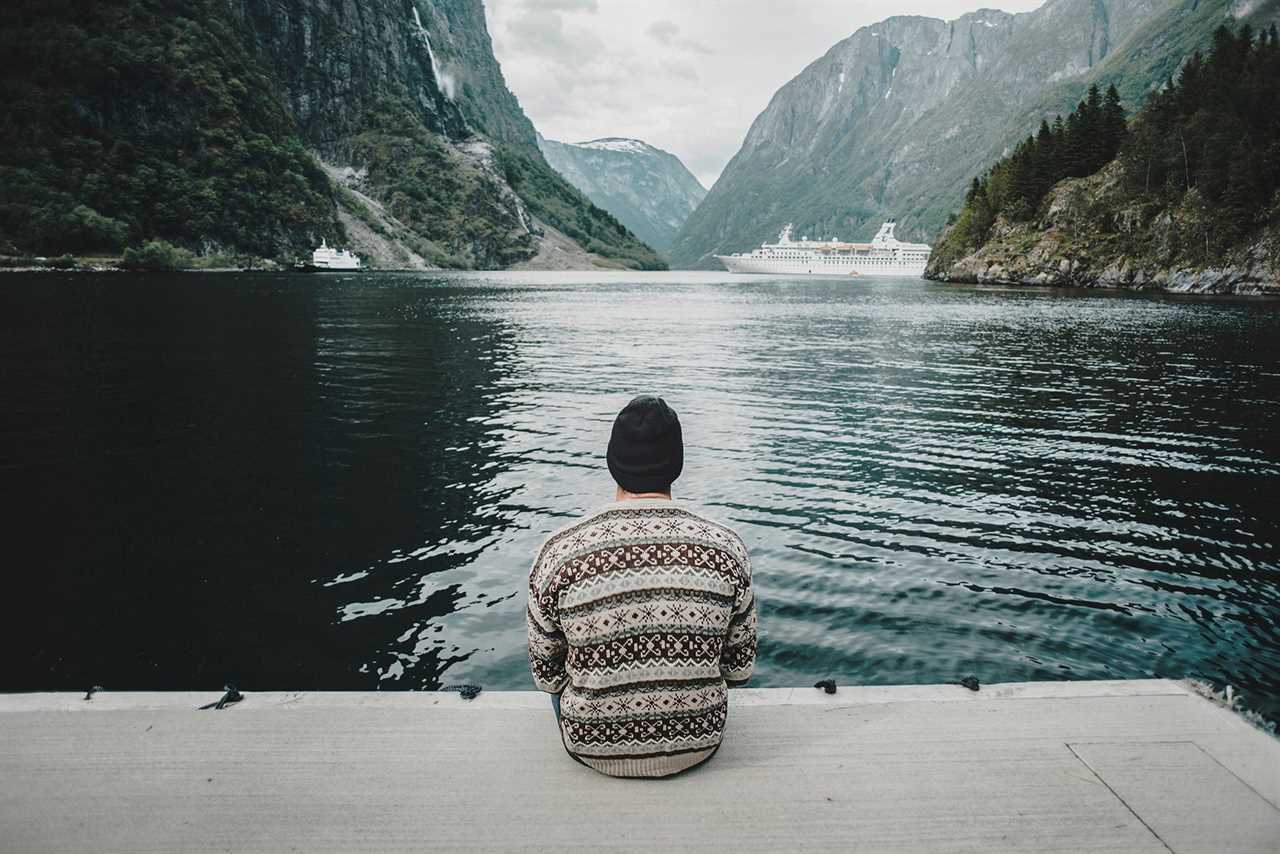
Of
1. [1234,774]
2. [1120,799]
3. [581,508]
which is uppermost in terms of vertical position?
[1234,774]

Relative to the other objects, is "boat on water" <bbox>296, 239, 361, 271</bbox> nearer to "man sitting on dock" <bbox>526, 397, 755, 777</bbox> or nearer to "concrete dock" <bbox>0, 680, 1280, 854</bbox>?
"concrete dock" <bbox>0, 680, 1280, 854</bbox>

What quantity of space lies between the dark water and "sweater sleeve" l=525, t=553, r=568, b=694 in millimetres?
3897

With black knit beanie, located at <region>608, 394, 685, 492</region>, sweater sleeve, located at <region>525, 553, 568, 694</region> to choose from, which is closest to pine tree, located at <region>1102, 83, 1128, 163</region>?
black knit beanie, located at <region>608, 394, 685, 492</region>

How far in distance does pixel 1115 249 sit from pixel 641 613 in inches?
4457

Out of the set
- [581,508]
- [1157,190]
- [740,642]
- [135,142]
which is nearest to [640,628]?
[740,642]

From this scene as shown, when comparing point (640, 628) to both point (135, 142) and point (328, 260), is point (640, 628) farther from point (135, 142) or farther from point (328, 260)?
point (135, 142)

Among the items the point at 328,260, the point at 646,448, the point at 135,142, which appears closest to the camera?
the point at 646,448

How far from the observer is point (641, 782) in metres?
4.18

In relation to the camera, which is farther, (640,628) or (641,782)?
(641,782)

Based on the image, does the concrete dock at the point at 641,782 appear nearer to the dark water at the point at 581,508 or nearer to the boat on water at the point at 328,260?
the dark water at the point at 581,508

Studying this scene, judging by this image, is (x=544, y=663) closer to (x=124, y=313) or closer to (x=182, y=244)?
(x=124, y=313)

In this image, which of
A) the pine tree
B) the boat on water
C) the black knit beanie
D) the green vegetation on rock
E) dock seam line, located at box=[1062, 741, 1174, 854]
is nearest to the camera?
dock seam line, located at box=[1062, 741, 1174, 854]

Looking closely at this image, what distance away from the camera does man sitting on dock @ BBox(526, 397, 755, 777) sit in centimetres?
379

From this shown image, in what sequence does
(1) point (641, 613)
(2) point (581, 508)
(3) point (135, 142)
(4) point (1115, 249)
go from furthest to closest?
(3) point (135, 142), (4) point (1115, 249), (2) point (581, 508), (1) point (641, 613)
